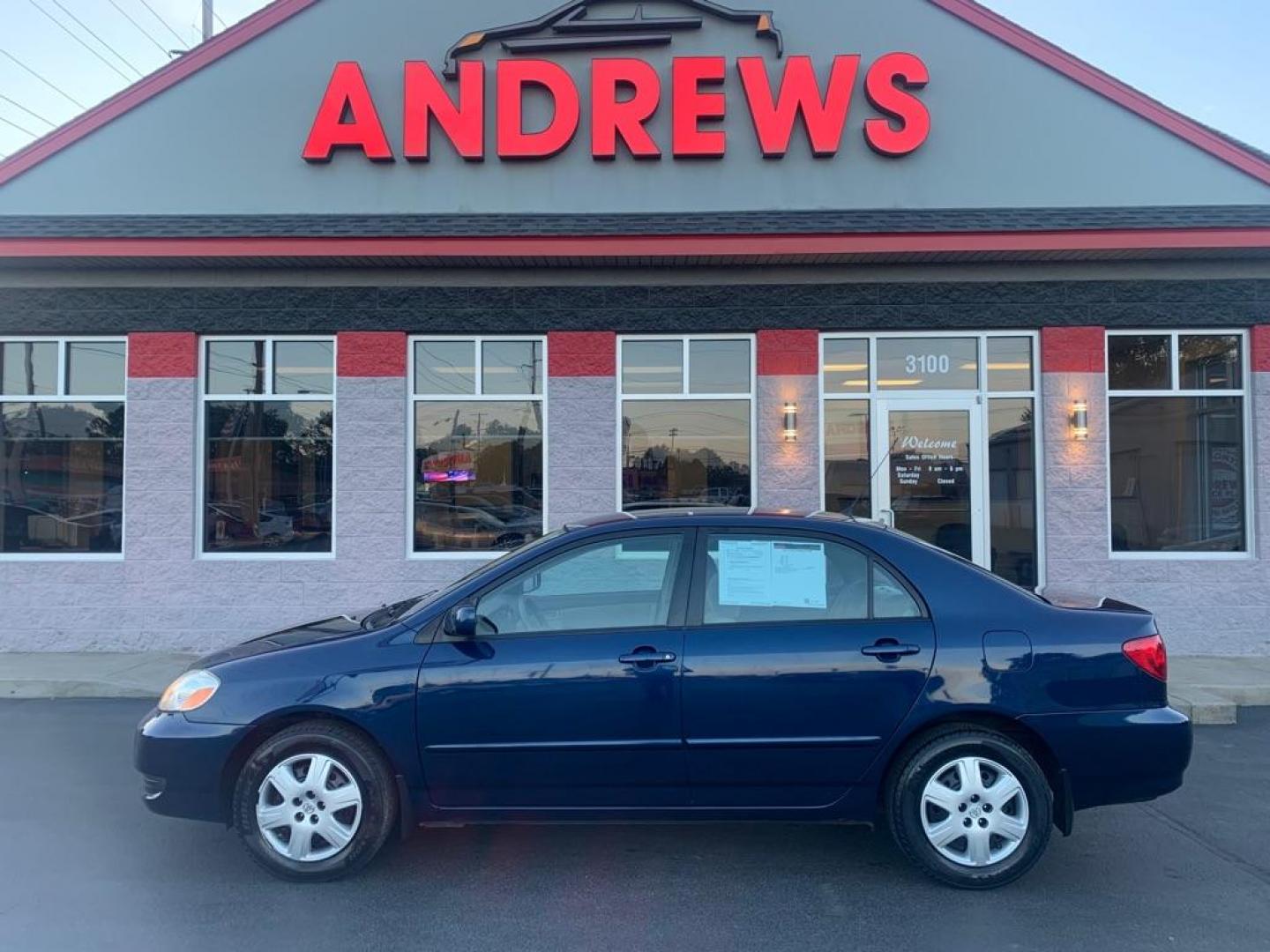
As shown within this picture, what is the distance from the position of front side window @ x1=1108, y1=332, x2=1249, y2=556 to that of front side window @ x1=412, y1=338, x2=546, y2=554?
5.81 m

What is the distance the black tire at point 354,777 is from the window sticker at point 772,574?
1775 mm

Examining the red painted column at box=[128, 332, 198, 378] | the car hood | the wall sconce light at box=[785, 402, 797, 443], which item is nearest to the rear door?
the car hood

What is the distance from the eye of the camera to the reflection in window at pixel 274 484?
9.69 meters

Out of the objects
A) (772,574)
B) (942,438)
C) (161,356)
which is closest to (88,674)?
(161,356)

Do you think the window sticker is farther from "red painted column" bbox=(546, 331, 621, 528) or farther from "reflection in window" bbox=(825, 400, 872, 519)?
"reflection in window" bbox=(825, 400, 872, 519)

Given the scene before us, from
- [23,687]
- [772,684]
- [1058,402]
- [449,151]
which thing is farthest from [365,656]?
[1058,402]

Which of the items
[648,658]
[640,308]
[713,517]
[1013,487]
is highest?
[640,308]

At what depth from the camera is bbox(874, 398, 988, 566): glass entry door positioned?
9547mm

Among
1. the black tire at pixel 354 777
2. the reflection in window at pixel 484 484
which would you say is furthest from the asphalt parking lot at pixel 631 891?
the reflection in window at pixel 484 484

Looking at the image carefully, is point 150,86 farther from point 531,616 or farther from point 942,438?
point 942,438

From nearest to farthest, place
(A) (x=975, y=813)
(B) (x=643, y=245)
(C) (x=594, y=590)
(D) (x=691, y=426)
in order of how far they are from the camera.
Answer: (A) (x=975, y=813)
(C) (x=594, y=590)
(B) (x=643, y=245)
(D) (x=691, y=426)

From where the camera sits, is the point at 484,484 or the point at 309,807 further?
the point at 484,484

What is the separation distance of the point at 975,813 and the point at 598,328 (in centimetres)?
636

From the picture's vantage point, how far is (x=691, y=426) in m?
9.62
